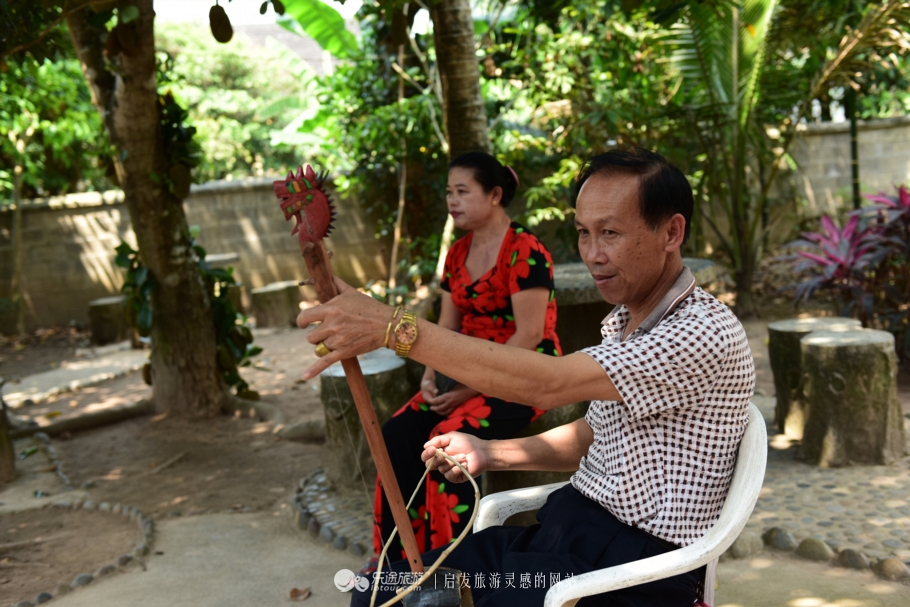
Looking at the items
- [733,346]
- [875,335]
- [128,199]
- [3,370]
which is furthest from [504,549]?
[3,370]

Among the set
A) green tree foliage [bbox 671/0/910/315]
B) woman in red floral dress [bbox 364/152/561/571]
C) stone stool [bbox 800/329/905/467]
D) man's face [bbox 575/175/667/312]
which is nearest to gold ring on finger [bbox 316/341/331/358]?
man's face [bbox 575/175/667/312]

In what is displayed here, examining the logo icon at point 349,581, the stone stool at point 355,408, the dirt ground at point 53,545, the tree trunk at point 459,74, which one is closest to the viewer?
the logo icon at point 349,581

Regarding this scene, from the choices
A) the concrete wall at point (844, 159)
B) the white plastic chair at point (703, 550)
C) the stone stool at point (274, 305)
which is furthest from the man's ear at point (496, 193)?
the concrete wall at point (844, 159)

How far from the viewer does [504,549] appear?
193cm

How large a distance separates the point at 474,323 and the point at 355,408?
1.09m

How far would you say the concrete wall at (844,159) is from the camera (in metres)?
10.6

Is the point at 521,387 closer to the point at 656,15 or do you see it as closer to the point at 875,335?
the point at 656,15

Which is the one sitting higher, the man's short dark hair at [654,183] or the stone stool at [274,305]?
the man's short dark hair at [654,183]

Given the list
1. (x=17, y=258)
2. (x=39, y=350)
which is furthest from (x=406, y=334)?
(x=17, y=258)

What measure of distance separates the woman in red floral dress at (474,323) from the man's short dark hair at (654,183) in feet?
4.79

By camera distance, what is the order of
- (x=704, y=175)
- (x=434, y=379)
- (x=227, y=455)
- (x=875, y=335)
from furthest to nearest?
(x=704, y=175), (x=227, y=455), (x=875, y=335), (x=434, y=379)

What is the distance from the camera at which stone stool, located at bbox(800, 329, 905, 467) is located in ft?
13.3

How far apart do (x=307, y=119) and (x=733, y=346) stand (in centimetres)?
1065

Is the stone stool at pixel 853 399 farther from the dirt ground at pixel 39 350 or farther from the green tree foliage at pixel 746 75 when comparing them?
the dirt ground at pixel 39 350
